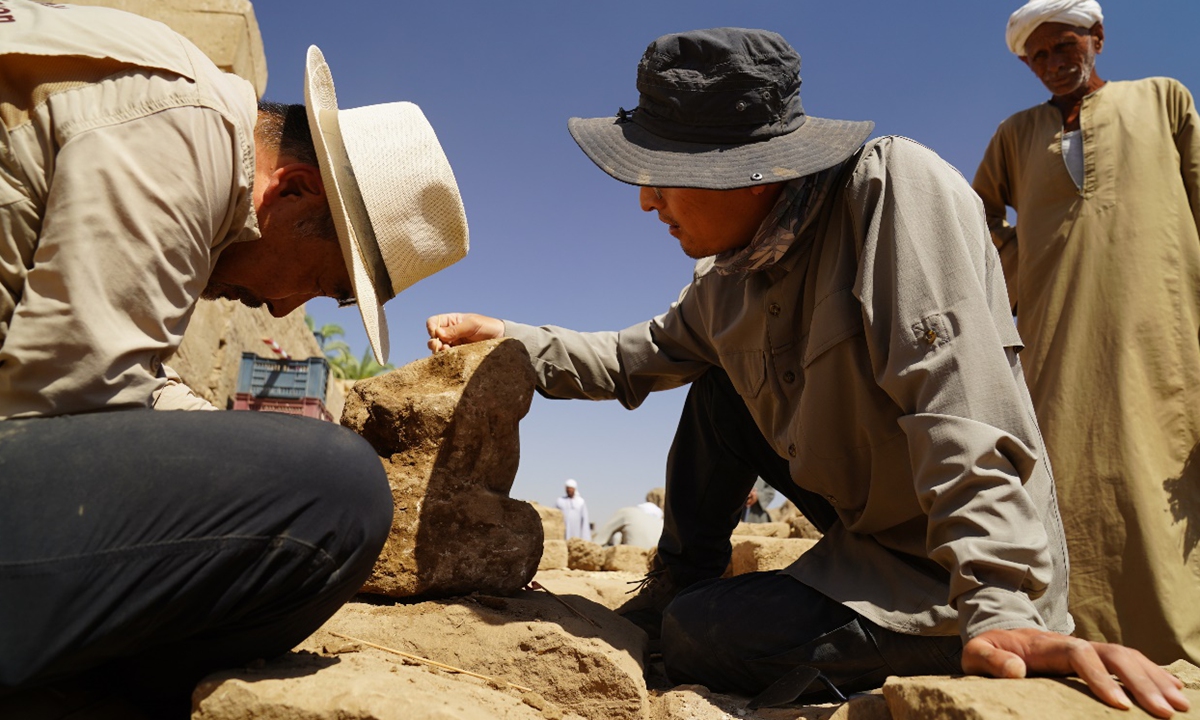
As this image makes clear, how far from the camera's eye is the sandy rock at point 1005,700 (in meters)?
1.26

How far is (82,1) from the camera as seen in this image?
5129 mm

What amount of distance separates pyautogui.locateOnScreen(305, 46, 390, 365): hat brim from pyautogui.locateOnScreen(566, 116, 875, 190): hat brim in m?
0.65

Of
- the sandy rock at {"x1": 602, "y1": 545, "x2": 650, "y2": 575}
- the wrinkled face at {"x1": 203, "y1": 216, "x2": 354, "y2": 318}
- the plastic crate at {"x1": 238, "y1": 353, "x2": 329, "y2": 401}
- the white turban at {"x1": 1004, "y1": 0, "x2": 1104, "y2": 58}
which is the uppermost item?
the white turban at {"x1": 1004, "y1": 0, "x2": 1104, "y2": 58}

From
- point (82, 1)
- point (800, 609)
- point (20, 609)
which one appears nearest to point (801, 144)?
point (800, 609)

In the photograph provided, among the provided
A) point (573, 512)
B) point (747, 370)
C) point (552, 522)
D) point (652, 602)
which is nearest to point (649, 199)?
point (747, 370)

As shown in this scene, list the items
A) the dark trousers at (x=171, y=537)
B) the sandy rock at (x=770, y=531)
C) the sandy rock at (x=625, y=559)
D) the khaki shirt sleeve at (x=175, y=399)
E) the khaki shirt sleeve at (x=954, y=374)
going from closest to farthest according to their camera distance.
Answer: the dark trousers at (x=171, y=537), the khaki shirt sleeve at (x=954, y=374), the khaki shirt sleeve at (x=175, y=399), the sandy rock at (x=625, y=559), the sandy rock at (x=770, y=531)

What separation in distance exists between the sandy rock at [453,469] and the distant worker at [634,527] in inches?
324

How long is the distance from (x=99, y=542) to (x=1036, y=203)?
3.78 meters

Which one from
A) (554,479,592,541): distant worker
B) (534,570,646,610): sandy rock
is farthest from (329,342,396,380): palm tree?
(534,570,646,610): sandy rock

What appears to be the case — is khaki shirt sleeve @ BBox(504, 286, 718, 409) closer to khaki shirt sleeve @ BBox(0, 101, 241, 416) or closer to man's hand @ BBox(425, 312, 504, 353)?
man's hand @ BBox(425, 312, 504, 353)

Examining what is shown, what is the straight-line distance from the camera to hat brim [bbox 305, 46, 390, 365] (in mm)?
1839

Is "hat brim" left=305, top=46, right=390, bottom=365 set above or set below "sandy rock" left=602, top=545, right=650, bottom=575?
above

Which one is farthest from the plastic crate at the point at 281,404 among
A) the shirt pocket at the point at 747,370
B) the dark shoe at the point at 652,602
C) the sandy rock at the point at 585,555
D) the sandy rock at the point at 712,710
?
the sandy rock at the point at 712,710

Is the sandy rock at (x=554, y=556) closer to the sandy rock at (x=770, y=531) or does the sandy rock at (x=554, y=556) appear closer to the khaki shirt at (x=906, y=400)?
the sandy rock at (x=770, y=531)
